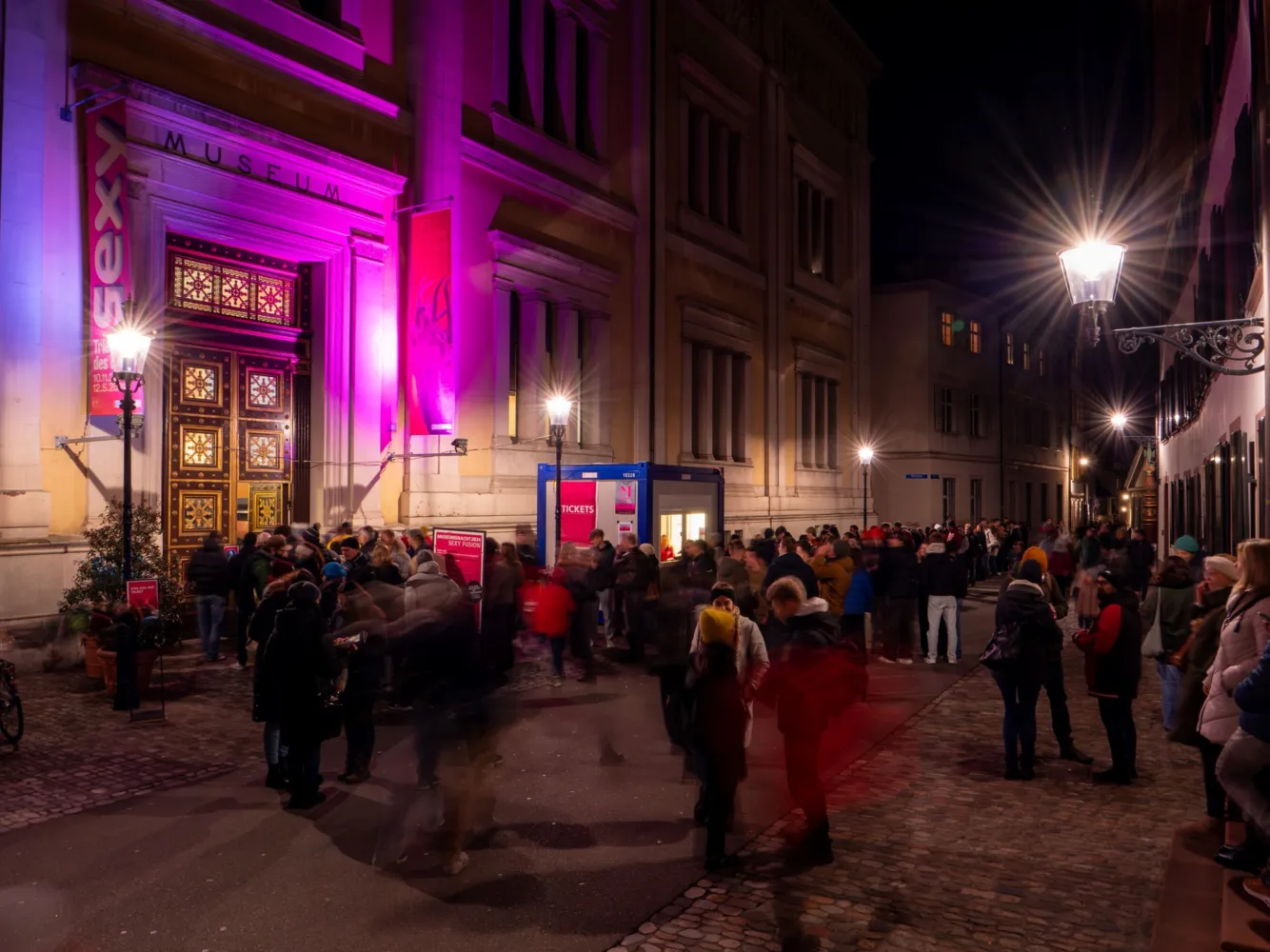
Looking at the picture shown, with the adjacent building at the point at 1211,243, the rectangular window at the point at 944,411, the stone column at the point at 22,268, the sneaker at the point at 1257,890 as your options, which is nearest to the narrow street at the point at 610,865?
the sneaker at the point at 1257,890

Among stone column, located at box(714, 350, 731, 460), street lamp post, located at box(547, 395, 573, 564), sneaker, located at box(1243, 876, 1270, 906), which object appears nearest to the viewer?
sneaker, located at box(1243, 876, 1270, 906)

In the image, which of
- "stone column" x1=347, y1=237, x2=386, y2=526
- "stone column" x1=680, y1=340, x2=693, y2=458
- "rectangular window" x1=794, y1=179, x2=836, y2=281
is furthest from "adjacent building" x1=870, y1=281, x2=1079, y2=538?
"stone column" x1=347, y1=237, x2=386, y2=526

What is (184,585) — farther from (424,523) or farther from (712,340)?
(712,340)

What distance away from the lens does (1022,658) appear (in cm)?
783

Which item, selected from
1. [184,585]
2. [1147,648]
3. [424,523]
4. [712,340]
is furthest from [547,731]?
[712,340]

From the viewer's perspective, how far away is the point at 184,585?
14703 mm

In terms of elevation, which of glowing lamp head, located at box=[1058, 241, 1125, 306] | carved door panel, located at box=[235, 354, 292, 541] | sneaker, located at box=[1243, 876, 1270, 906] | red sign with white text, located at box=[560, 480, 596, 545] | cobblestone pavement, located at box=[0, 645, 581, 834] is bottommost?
cobblestone pavement, located at box=[0, 645, 581, 834]

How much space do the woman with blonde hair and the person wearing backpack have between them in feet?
6.91

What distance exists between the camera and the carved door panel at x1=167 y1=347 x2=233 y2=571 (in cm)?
1505

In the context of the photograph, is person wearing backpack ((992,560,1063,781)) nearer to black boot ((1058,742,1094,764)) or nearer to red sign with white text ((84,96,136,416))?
black boot ((1058,742,1094,764))

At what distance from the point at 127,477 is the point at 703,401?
19059 mm

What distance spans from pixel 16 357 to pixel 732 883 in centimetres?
1159

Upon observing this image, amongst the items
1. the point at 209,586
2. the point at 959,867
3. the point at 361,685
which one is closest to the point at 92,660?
the point at 209,586

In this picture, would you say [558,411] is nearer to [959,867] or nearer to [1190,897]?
[959,867]
